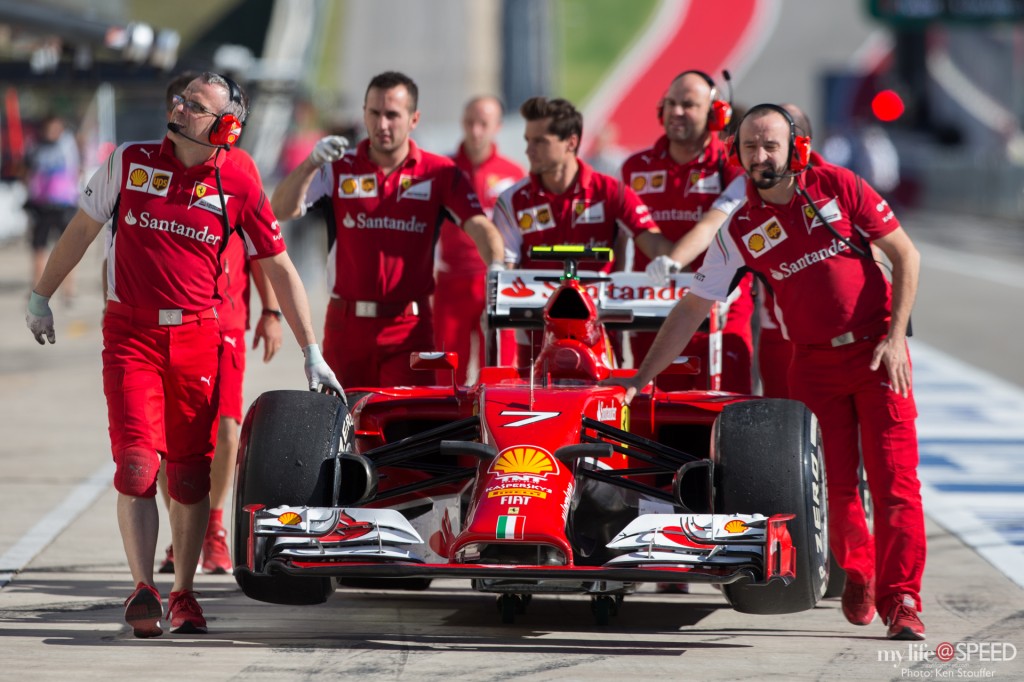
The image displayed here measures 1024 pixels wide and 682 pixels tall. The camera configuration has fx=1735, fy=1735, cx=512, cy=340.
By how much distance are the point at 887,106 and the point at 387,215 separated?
5.09m

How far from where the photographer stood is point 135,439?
6254mm

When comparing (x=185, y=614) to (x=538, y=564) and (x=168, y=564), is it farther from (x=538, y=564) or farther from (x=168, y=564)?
(x=538, y=564)

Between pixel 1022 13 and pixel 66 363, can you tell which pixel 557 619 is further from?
pixel 1022 13

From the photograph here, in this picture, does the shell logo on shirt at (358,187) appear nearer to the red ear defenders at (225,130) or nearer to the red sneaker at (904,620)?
the red ear defenders at (225,130)

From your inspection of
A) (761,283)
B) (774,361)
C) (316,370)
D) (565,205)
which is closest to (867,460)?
(774,361)

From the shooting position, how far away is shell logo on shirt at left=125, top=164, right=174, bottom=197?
6371 millimetres

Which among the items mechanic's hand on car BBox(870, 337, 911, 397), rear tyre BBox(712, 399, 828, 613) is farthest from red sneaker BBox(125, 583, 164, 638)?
mechanic's hand on car BBox(870, 337, 911, 397)

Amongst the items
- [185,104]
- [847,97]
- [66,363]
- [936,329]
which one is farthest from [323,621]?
[847,97]

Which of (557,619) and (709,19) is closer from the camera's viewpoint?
(557,619)

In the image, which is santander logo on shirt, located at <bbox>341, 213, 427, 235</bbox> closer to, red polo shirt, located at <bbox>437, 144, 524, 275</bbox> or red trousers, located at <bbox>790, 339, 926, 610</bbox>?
red trousers, located at <bbox>790, 339, 926, 610</bbox>

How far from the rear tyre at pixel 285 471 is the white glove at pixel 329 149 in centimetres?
138

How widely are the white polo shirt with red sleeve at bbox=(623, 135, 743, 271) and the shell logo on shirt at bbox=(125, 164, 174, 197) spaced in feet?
9.38

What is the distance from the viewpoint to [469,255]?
34.4 feet

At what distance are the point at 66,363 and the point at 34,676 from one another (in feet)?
31.5
